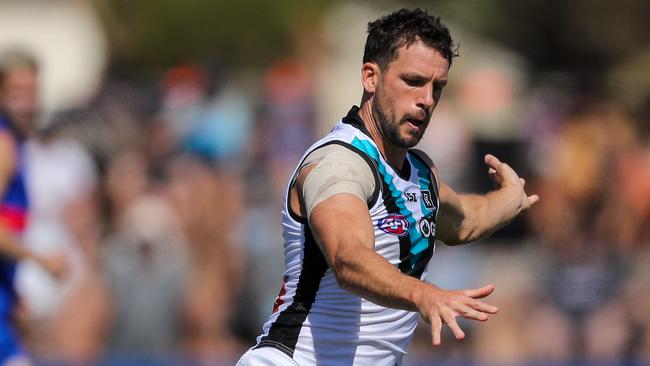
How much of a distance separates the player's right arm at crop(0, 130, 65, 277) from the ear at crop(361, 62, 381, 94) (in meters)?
3.20

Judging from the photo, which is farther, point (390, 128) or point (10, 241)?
point (10, 241)

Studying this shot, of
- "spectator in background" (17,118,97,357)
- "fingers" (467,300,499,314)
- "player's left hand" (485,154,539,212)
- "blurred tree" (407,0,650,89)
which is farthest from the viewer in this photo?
"blurred tree" (407,0,650,89)

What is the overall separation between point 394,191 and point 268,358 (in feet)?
2.90

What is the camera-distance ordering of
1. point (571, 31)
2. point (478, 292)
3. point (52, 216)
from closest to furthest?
point (478, 292) < point (52, 216) < point (571, 31)

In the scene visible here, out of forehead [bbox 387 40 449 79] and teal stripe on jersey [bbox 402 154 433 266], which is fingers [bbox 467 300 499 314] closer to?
teal stripe on jersey [bbox 402 154 433 266]

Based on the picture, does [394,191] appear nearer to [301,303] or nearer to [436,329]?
[301,303]

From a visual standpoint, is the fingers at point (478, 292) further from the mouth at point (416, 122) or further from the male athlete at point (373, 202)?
the mouth at point (416, 122)

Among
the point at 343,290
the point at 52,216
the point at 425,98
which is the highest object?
the point at 425,98

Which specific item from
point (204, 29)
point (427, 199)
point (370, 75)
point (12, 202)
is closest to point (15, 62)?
point (12, 202)

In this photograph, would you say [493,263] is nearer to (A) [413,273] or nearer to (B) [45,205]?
(B) [45,205]

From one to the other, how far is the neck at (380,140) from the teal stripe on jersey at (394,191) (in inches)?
4.7

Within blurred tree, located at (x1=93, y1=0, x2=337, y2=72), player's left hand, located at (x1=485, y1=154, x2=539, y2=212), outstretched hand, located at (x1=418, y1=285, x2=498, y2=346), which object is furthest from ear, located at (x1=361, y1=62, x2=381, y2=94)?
blurred tree, located at (x1=93, y1=0, x2=337, y2=72)

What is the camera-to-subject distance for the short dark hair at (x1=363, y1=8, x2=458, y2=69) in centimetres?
547

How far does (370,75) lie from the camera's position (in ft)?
18.5
